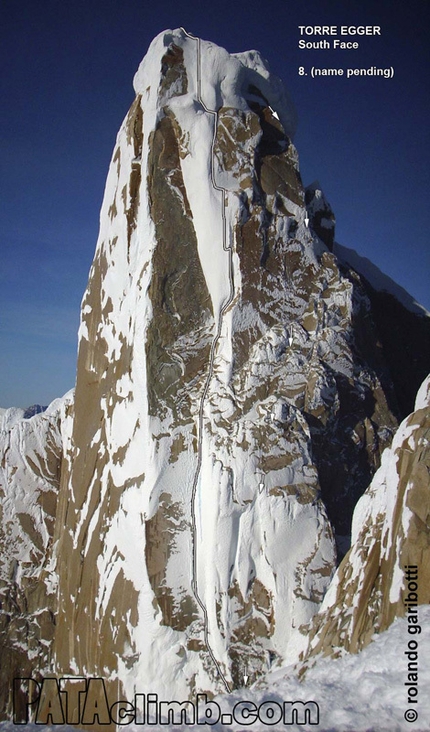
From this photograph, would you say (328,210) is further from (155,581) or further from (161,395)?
(155,581)

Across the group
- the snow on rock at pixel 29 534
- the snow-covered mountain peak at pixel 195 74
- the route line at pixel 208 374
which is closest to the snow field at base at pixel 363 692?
the route line at pixel 208 374

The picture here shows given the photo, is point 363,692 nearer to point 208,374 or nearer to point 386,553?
point 386,553

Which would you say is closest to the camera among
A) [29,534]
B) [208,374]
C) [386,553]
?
[386,553]

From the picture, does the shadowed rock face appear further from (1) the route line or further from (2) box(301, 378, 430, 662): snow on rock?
(2) box(301, 378, 430, 662): snow on rock

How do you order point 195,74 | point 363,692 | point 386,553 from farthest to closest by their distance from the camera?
point 195,74, point 386,553, point 363,692

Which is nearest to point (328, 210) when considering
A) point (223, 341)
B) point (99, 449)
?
point (223, 341)

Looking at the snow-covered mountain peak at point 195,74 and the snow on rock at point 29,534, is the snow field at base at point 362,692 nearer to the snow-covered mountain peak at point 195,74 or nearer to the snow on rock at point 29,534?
the snow-covered mountain peak at point 195,74

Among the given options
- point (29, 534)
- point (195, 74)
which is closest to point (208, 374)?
point (195, 74)
